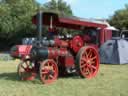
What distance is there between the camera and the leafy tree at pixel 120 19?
52.4 meters

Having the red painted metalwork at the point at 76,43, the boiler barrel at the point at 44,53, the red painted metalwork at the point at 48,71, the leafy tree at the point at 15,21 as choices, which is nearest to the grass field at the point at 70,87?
the red painted metalwork at the point at 48,71

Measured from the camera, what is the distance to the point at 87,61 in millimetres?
14133

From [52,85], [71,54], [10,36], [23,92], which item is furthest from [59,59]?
[10,36]

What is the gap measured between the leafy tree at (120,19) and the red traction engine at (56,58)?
125 ft

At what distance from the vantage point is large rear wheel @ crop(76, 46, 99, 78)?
13742mm

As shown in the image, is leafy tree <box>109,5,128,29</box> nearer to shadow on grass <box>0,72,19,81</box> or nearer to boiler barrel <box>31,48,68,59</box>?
shadow on grass <box>0,72,19,81</box>

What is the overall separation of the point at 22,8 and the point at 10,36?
13.0 feet

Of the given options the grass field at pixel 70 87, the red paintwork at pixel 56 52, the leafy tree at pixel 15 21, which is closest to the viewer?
the grass field at pixel 70 87

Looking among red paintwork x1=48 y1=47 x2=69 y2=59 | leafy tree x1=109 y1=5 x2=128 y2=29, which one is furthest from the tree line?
red paintwork x1=48 y1=47 x2=69 y2=59

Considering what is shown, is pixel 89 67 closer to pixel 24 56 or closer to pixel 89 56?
pixel 89 56

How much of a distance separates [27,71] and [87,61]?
2.16 metres

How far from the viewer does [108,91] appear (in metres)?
10.9

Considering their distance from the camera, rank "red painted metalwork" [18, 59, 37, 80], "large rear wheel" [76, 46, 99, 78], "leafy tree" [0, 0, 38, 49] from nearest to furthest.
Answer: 1. "red painted metalwork" [18, 59, 37, 80]
2. "large rear wheel" [76, 46, 99, 78]
3. "leafy tree" [0, 0, 38, 49]

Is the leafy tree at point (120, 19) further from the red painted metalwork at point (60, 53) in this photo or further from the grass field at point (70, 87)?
the grass field at point (70, 87)
